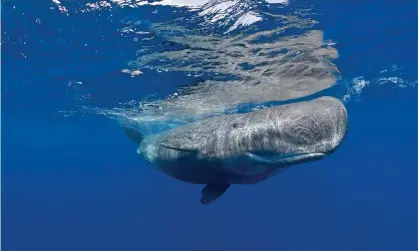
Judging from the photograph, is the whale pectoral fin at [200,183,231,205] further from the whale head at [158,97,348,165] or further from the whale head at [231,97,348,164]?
the whale head at [231,97,348,164]

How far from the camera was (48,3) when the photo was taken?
32.2 feet

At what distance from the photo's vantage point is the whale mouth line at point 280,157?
4.82 metres

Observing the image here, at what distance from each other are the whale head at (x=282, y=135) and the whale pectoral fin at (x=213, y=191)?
39.9 inches

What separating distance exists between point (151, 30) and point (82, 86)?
969 centimetres

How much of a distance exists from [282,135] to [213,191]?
9.22 feet

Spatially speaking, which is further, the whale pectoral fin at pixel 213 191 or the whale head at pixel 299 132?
the whale pectoral fin at pixel 213 191

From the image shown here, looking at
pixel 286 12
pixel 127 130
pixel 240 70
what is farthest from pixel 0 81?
pixel 286 12

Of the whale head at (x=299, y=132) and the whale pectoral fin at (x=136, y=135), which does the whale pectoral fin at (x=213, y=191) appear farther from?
the whale pectoral fin at (x=136, y=135)

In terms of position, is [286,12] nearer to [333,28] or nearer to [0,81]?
[333,28]

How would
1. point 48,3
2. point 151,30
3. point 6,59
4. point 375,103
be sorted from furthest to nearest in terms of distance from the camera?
point 375,103 → point 6,59 → point 151,30 → point 48,3

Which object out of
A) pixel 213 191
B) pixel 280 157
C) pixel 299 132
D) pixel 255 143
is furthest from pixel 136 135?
pixel 299 132

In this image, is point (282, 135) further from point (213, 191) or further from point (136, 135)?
point (136, 135)

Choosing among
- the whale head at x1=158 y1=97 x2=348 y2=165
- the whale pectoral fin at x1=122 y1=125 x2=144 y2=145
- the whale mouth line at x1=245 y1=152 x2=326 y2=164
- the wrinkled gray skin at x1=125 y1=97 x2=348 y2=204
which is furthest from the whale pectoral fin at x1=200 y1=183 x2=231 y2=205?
the whale pectoral fin at x1=122 y1=125 x2=144 y2=145

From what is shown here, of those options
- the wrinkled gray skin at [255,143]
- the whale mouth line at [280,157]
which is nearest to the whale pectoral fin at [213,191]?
the wrinkled gray skin at [255,143]
